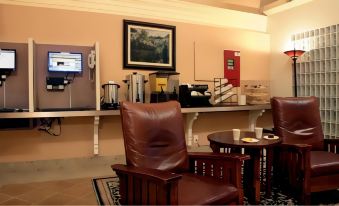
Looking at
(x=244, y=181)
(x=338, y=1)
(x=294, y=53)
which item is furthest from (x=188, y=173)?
(x=338, y=1)

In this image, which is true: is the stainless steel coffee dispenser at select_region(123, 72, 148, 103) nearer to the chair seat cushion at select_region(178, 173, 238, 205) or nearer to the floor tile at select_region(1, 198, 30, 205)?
the floor tile at select_region(1, 198, 30, 205)

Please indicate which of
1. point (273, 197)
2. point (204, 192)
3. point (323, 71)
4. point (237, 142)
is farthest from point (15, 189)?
point (323, 71)

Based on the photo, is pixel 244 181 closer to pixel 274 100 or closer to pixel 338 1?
pixel 274 100

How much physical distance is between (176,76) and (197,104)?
1.90 feet

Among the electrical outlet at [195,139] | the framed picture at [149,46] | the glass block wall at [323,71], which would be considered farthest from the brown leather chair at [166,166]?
the glass block wall at [323,71]

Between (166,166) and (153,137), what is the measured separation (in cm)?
25

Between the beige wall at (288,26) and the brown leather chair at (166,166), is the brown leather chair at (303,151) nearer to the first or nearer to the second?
the brown leather chair at (166,166)

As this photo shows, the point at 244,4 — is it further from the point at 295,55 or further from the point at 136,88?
the point at 136,88

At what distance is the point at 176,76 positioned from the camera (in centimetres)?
419

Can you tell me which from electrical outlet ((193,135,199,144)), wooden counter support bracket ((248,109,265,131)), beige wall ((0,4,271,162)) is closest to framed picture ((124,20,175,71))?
beige wall ((0,4,271,162))

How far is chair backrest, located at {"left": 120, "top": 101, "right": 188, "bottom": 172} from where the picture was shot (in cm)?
204

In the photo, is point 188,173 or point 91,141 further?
point 91,141

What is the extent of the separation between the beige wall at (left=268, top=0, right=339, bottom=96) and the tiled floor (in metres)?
3.54

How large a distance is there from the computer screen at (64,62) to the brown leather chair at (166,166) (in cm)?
170
